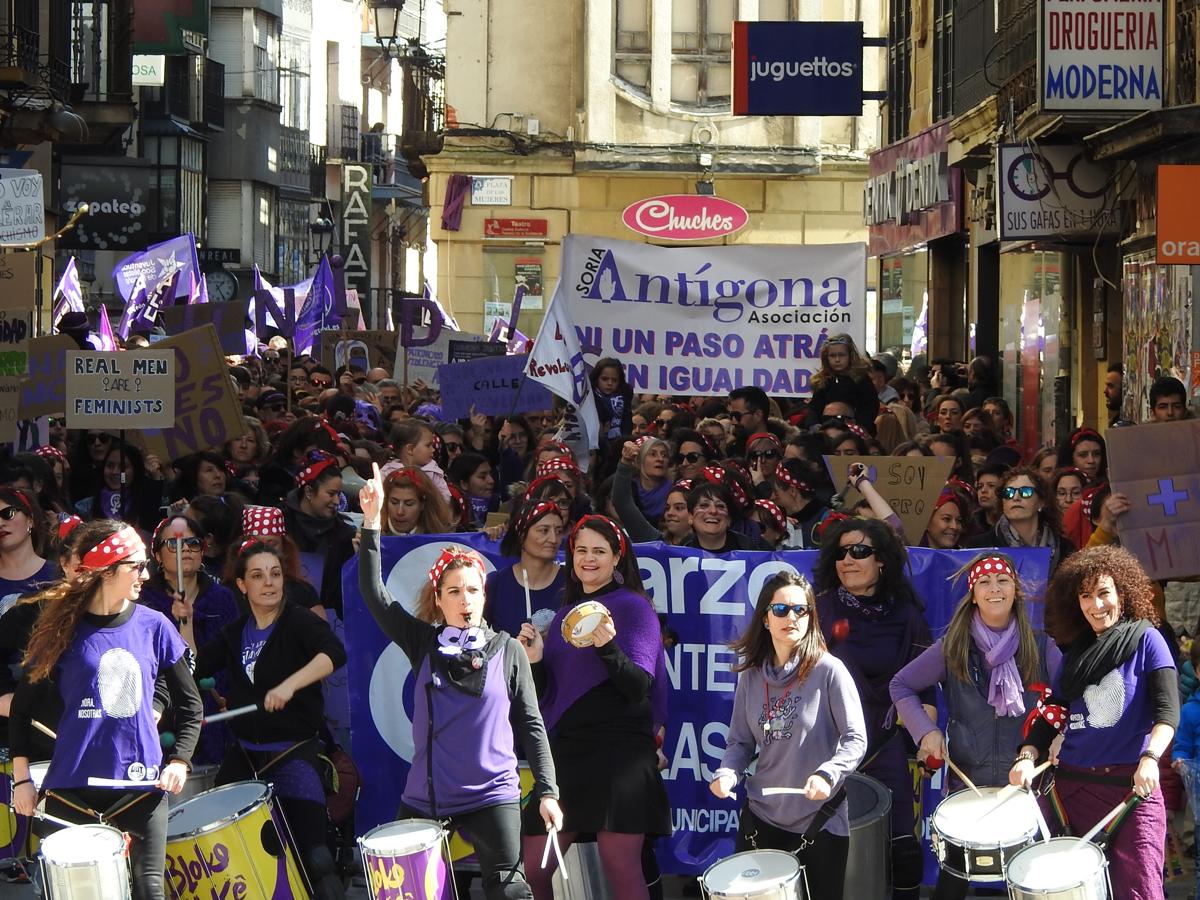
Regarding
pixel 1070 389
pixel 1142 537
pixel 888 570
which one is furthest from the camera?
pixel 1070 389

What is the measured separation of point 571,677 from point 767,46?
15.8 metres

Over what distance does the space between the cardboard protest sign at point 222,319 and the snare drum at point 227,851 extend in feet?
44.1

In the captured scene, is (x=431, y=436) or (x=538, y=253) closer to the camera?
(x=431, y=436)

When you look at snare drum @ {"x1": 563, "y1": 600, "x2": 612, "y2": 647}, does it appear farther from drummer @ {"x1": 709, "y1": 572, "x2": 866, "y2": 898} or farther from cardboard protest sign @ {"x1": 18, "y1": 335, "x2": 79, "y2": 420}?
cardboard protest sign @ {"x1": 18, "y1": 335, "x2": 79, "y2": 420}

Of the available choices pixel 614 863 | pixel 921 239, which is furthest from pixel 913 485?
pixel 921 239

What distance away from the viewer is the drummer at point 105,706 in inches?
262

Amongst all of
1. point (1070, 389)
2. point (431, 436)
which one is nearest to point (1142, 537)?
point (431, 436)

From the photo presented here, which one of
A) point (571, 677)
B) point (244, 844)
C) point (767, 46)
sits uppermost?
point (767, 46)

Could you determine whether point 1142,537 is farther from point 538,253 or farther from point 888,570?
point 538,253

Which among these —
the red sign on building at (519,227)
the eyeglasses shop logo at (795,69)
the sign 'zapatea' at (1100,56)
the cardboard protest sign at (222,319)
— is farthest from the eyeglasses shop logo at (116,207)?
the sign 'zapatea' at (1100,56)

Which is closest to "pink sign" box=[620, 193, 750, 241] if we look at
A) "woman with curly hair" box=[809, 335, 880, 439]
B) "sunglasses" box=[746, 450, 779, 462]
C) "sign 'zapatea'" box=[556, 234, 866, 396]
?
"woman with curly hair" box=[809, 335, 880, 439]

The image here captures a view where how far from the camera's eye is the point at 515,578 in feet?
25.2

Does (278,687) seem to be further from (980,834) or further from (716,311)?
(716,311)

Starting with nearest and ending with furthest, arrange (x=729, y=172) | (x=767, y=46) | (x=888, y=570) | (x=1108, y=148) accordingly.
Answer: (x=888, y=570) < (x=1108, y=148) < (x=767, y=46) < (x=729, y=172)
